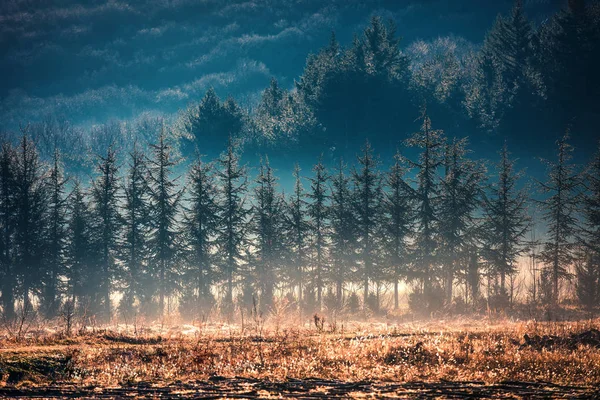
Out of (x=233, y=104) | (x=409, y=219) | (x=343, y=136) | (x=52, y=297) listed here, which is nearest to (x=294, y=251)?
(x=409, y=219)

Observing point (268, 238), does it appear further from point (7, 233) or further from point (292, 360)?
point (292, 360)

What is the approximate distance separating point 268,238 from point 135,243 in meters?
10.8

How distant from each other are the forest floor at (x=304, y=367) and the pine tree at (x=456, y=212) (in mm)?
20665

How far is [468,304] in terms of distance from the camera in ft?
118

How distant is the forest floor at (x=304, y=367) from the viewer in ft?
35.7

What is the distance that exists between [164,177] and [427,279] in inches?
900

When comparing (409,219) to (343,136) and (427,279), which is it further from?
(343,136)

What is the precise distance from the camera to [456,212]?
3762cm

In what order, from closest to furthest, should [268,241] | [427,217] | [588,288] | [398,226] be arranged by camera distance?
[588,288]
[427,217]
[398,226]
[268,241]

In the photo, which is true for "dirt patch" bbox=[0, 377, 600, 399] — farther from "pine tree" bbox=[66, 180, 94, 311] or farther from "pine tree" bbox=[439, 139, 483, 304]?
"pine tree" bbox=[66, 180, 94, 311]

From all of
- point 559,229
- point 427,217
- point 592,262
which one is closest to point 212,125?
point 427,217

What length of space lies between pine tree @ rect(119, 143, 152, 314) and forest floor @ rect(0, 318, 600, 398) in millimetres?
22307

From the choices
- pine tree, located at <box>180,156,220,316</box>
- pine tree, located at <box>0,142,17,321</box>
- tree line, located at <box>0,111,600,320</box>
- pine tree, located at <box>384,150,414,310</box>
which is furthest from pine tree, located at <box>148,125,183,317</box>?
pine tree, located at <box>384,150,414,310</box>

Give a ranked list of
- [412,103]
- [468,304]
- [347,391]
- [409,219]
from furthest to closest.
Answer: [412,103]
[409,219]
[468,304]
[347,391]
